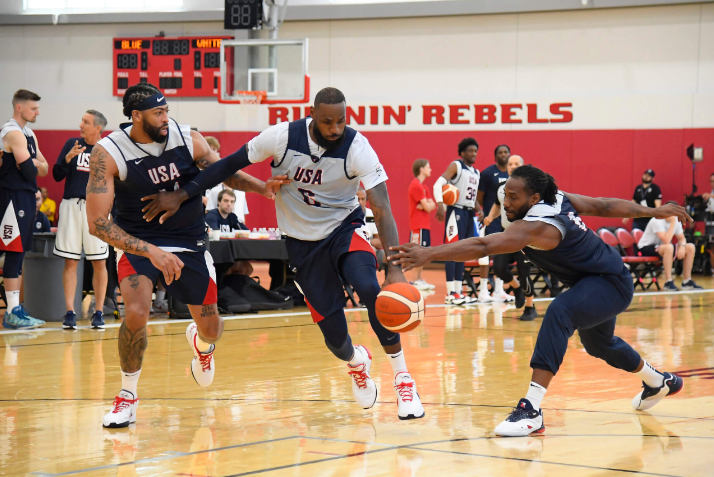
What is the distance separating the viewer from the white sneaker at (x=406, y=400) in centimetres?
486

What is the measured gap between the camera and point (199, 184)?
16.0 ft

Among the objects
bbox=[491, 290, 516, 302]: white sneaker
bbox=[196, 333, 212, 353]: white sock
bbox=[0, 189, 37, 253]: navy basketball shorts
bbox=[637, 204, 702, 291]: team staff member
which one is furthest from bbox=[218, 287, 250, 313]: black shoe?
bbox=[637, 204, 702, 291]: team staff member

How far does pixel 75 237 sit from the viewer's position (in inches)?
347

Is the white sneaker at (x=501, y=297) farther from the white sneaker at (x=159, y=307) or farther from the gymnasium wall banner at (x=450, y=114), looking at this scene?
the gymnasium wall banner at (x=450, y=114)

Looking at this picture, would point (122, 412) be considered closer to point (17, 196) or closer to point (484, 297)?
point (17, 196)

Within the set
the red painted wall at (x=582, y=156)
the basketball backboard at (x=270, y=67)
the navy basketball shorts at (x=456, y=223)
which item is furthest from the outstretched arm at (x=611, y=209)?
the red painted wall at (x=582, y=156)

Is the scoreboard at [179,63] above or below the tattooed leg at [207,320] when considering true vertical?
above

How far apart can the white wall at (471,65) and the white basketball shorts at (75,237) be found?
1148cm

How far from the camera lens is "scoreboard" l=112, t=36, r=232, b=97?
19.6 meters

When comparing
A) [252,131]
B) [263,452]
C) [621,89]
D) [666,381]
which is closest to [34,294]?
[263,452]

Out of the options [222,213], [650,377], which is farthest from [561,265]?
[222,213]

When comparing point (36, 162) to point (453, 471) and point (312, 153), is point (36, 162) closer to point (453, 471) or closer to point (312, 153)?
point (312, 153)

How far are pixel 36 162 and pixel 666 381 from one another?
658 centimetres

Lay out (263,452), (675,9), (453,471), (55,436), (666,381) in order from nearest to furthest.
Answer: (453,471) → (263,452) → (55,436) → (666,381) → (675,9)
